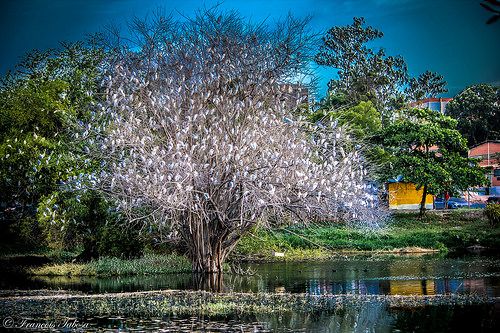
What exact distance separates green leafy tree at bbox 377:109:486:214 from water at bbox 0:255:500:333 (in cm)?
1178

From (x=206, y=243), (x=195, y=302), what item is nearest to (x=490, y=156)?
(x=206, y=243)

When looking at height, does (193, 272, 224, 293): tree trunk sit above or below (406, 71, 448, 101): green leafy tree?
below

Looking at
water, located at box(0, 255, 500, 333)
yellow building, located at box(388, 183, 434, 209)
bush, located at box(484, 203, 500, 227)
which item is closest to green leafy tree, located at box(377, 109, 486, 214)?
bush, located at box(484, 203, 500, 227)

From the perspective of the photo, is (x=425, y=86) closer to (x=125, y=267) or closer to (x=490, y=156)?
(x=490, y=156)

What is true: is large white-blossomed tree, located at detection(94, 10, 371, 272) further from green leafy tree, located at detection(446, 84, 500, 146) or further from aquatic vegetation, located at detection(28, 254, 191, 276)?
green leafy tree, located at detection(446, 84, 500, 146)

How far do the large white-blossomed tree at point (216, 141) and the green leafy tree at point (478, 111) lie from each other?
5234 cm

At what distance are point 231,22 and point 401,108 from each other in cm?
4104

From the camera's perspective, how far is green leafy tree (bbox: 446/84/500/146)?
7456cm

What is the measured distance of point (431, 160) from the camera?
1769 inches

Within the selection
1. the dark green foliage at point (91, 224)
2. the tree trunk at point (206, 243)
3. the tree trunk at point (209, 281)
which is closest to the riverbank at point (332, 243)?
the dark green foliage at point (91, 224)

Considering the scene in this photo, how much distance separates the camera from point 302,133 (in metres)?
24.1

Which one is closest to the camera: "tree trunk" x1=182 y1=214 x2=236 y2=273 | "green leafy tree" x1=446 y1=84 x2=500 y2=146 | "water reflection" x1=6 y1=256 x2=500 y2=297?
"water reflection" x1=6 y1=256 x2=500 y2=297

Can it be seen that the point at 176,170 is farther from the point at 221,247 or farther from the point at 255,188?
the point at 221,247

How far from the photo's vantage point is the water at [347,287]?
45.3 ft
